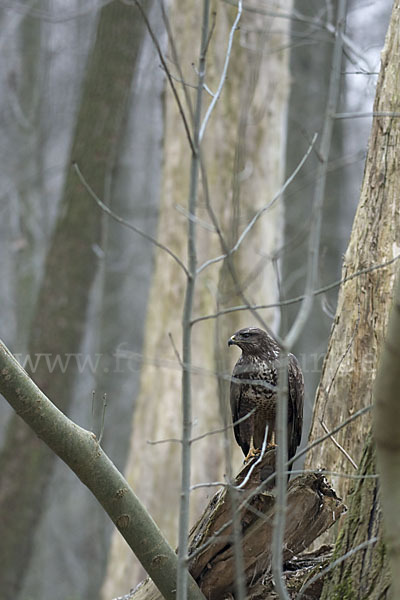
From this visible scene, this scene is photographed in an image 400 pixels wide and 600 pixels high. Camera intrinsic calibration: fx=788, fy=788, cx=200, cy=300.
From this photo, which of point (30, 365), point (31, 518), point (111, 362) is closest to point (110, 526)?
point (111, 362)

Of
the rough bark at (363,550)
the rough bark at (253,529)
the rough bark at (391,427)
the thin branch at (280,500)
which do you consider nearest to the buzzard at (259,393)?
the rough bark at (253,529)

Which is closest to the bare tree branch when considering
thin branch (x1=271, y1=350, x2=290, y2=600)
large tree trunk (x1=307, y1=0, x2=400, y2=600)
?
thin branch (x1=271, y1=350, x2=290, y2=600)

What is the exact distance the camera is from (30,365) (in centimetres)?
652

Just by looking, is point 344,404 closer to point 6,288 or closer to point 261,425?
point 261,425

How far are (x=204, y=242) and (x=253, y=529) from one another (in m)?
3.90

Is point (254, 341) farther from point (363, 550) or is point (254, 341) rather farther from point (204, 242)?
point (204, 242)

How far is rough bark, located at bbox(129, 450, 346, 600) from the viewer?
9.83ft

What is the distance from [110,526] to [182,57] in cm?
830

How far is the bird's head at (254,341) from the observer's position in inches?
161

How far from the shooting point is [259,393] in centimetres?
384

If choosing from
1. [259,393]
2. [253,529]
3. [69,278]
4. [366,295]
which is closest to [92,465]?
[253,529]

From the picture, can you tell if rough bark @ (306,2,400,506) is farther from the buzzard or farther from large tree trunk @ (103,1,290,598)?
large tree trunk @ (103,1,290,598)

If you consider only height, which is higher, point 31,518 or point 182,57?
point 182,57

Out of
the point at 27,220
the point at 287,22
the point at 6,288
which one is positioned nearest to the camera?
the point at 287,22
